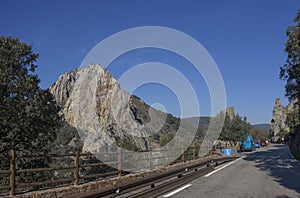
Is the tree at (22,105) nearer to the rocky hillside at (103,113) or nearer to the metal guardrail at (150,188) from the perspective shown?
the metal guardrail at (150,188)

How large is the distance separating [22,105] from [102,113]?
25.6 m

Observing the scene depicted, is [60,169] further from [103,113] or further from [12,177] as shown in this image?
[103,113]

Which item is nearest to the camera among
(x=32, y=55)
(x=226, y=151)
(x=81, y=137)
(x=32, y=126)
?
(x=32, y=126)

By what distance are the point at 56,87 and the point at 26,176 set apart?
3543 centimetres

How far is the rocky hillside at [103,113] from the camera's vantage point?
3700 centimetres

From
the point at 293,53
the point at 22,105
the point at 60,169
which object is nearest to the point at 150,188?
the point at 60,169

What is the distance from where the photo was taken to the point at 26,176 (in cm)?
1688

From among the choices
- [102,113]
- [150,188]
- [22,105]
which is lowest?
[150,188]

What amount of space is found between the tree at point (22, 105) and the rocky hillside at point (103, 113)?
1468cm

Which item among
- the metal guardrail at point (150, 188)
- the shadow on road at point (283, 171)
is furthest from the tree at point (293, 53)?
the metal guardrail at point (150, 188)

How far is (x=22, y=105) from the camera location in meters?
17.8

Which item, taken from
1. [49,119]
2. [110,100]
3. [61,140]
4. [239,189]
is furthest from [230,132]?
[239,189]

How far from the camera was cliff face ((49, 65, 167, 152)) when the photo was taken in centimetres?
3706

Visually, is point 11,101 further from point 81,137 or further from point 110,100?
point 110,100
